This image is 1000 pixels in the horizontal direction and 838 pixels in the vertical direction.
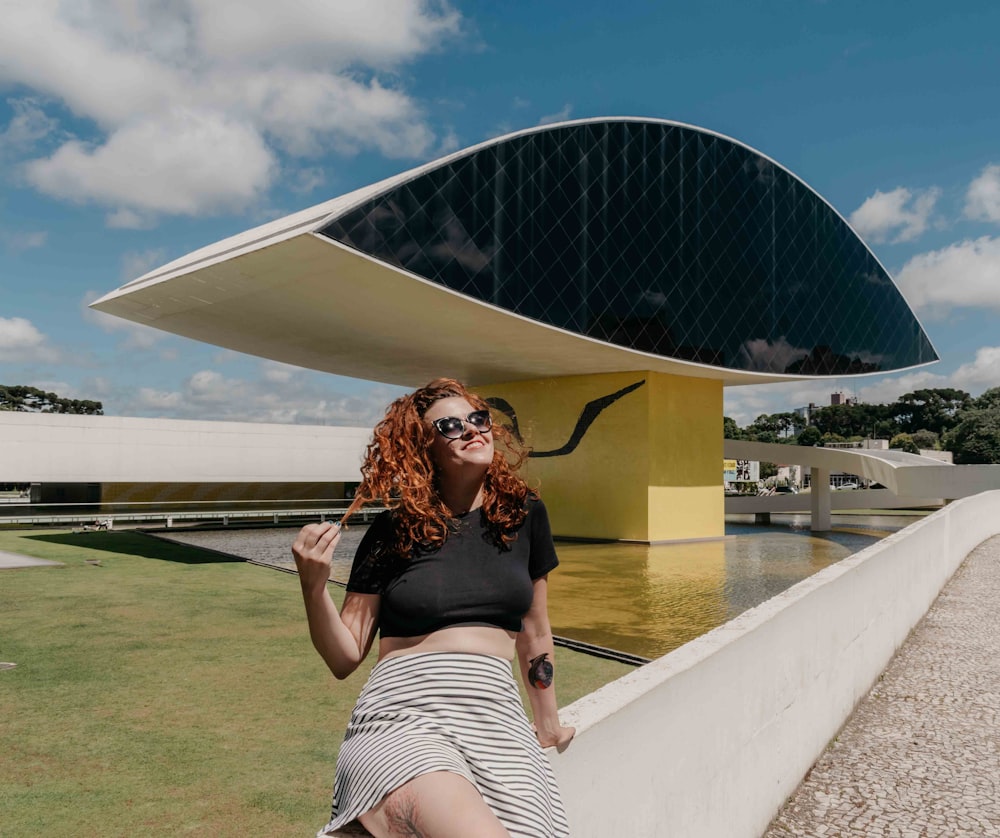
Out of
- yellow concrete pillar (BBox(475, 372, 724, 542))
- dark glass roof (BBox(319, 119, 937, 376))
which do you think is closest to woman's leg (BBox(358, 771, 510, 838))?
dark glass roof (BBox(319, 119, 937, 376))

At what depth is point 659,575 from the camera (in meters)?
16.3

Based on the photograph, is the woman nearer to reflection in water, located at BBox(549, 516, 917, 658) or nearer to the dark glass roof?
reflection in water, located at BBox(549, 516, 917, 658)

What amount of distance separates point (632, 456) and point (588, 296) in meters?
5.82

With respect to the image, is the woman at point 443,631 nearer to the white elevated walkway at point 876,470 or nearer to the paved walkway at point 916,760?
the paved walkway at point 916,760

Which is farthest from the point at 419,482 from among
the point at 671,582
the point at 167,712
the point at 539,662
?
the point at 671,582

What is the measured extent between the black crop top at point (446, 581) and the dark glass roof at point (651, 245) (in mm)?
12694

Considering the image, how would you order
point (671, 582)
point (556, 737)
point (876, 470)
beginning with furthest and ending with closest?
point (876, 470), point (671, 582), point (556, 737)

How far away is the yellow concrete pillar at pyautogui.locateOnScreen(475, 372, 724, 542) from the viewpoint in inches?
927

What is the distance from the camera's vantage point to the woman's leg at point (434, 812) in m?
1.75

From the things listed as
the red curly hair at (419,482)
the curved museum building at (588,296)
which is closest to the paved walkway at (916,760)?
the red curly hair at (419,482)

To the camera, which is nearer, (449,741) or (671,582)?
(449,741)

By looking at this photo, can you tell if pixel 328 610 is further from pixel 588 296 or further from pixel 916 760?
pixel 588 296

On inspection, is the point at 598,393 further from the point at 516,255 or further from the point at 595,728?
the point at 595,728

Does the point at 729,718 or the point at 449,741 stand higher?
the point at 449,741
